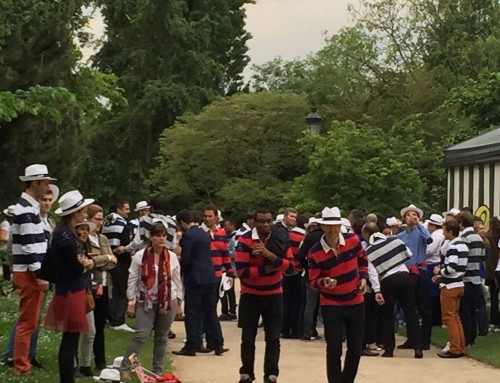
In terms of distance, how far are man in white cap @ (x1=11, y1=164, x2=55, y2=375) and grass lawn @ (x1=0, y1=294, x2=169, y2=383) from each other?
25cm

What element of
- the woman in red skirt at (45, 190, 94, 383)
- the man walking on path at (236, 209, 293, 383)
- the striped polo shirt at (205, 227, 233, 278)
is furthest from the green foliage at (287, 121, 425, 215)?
the woman in red skirt at (45, 190, 94, 383)

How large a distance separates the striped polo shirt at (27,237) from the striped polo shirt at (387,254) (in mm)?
5338

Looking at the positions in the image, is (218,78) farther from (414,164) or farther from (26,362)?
(26,362)

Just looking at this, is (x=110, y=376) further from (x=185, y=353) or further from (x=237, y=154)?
(x=237, y=154)

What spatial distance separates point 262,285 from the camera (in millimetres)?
11523

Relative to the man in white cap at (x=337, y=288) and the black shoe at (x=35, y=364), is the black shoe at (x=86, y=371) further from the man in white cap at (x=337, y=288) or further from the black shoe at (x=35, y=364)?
the man in white cap at (x=337, y=288)

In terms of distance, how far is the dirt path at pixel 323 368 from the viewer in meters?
12.6

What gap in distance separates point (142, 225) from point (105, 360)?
3358 mm

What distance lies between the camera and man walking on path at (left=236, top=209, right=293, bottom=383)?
11430 mm

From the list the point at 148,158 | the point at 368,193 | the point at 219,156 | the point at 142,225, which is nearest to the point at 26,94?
the point at 142,225

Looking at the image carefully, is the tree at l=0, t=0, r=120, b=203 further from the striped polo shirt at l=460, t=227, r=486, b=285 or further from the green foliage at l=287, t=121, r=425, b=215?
the striped polo shirt at l=460, t=227, r=486, b=285

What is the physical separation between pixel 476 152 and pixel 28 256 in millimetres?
15291

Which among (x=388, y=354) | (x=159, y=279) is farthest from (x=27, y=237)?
(x=388, y=354)

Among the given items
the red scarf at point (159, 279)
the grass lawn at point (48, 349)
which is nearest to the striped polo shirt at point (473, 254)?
the grass lawn at point (48, 349)
